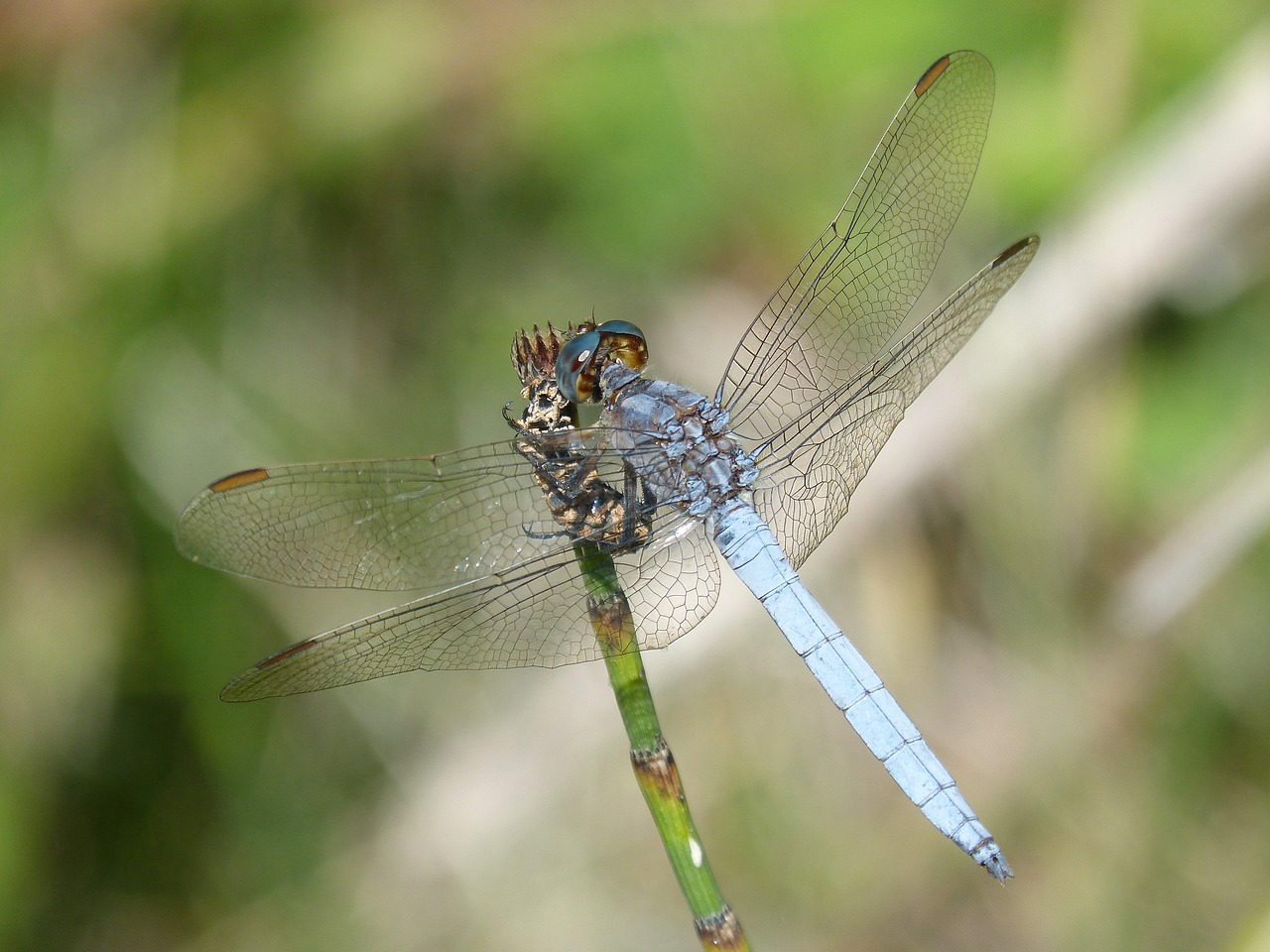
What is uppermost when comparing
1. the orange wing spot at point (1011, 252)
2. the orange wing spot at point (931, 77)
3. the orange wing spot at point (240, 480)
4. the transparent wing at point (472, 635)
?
the orange wing spot at point (931, 77)

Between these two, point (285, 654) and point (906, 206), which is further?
point (906, 206)

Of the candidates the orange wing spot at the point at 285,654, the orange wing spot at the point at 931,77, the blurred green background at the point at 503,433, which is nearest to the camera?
the orange wing spot at the point at 285,654

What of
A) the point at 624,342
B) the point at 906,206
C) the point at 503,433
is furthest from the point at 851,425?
the point at 503,433

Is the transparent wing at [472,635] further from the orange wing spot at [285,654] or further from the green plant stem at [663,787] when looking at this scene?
the green plant stem at [663,787]

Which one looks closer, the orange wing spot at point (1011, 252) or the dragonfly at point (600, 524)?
the dragonfly at point (600, 524)

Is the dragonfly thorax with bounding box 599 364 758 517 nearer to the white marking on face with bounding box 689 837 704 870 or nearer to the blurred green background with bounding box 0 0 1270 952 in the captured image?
the white marking on face with bounding box 689 837 704 870

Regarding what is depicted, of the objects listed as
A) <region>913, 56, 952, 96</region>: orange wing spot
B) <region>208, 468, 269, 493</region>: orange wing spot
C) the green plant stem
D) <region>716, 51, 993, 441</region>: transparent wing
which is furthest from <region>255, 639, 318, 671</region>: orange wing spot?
<region>913, 56, 952, 96</region>: orange wing spot

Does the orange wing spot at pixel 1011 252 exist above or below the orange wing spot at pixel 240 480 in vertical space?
below

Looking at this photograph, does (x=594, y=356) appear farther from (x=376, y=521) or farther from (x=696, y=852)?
(x=696, y=852)

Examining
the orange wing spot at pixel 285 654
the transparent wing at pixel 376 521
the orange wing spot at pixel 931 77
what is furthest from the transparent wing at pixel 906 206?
the orange wing spot at pixel 285 654
